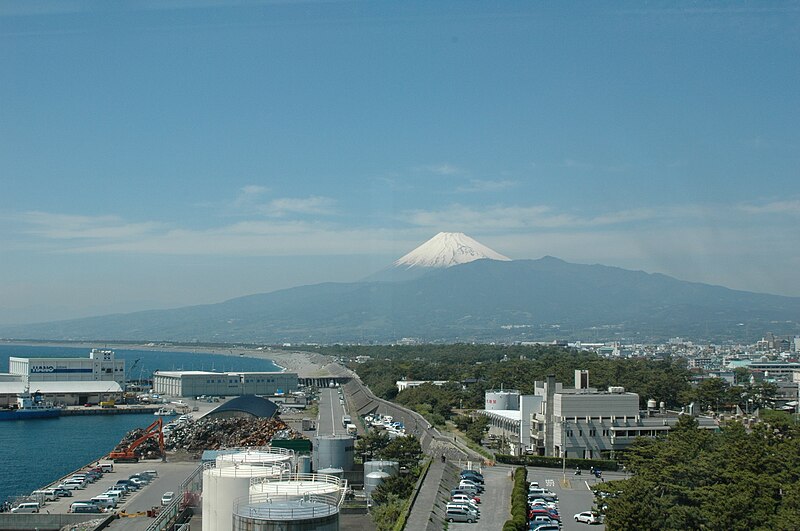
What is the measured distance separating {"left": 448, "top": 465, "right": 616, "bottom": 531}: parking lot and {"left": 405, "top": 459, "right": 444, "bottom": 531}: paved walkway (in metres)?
0.39

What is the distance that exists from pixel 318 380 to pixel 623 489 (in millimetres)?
37713

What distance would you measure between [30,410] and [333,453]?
1936 cm

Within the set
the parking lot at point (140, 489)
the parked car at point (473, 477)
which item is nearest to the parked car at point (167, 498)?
the parking lot at point (140, 489)

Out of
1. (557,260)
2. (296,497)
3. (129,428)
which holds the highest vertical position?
(557,260)

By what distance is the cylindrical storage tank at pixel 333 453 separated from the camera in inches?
591

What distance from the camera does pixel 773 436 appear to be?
14.4 m

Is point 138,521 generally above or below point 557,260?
below

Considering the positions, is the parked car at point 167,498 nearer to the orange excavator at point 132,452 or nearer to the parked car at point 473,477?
the parked car at point 473,477

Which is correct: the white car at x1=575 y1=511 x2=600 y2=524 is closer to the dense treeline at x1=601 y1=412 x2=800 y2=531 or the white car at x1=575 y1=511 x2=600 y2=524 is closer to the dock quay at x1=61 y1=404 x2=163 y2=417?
the dense treeline at x1=601 y1=412 x2=800 y2=531

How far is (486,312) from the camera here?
152125 mm

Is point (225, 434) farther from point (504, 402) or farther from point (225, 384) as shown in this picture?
point (225, 384)

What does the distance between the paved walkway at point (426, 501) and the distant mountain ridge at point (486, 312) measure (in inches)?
3943

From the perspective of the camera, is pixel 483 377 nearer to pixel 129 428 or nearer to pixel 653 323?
pixel 129 428

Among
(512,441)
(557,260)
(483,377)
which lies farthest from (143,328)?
(512,441)
